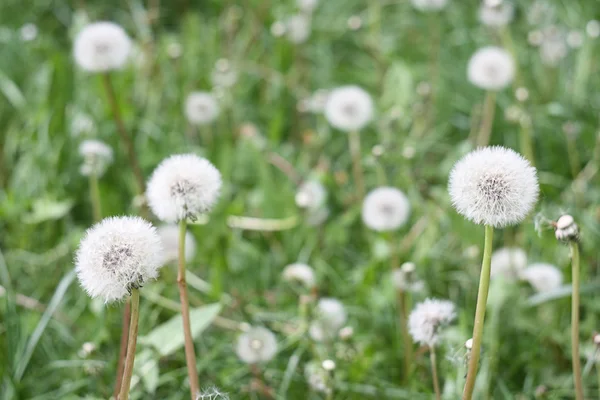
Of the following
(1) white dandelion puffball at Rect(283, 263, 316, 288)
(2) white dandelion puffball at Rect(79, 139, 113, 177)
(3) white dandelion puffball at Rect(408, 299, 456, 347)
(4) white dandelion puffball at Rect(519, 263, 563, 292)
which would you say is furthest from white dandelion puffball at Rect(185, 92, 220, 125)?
(3) white dandelion puffball at Rect(408, 299, 456, 347)

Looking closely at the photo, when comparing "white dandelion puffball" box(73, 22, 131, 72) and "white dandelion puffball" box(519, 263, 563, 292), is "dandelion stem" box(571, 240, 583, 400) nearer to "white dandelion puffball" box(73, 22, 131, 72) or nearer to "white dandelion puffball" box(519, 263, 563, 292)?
"white dandelion puffball" box(519, 263, 563, 292)

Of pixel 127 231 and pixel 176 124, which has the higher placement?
pixel 176 124

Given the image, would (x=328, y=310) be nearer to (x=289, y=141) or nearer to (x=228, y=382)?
(x=228, y=382)

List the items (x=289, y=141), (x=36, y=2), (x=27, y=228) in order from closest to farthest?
1. (x=27, y=228)
2. (x=289, y=141)
3. (x=36, y=2)

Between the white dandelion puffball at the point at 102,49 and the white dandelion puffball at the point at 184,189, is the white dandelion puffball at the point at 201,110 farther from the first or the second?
the white dandelion puffball at the point at 184,189

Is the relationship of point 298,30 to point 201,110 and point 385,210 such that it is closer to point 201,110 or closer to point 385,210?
point 201,110

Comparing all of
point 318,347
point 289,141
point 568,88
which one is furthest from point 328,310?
point 568,88

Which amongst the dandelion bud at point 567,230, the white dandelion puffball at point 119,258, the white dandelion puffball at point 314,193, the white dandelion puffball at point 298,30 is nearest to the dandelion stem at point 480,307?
the dandelion bud at point 567,230
